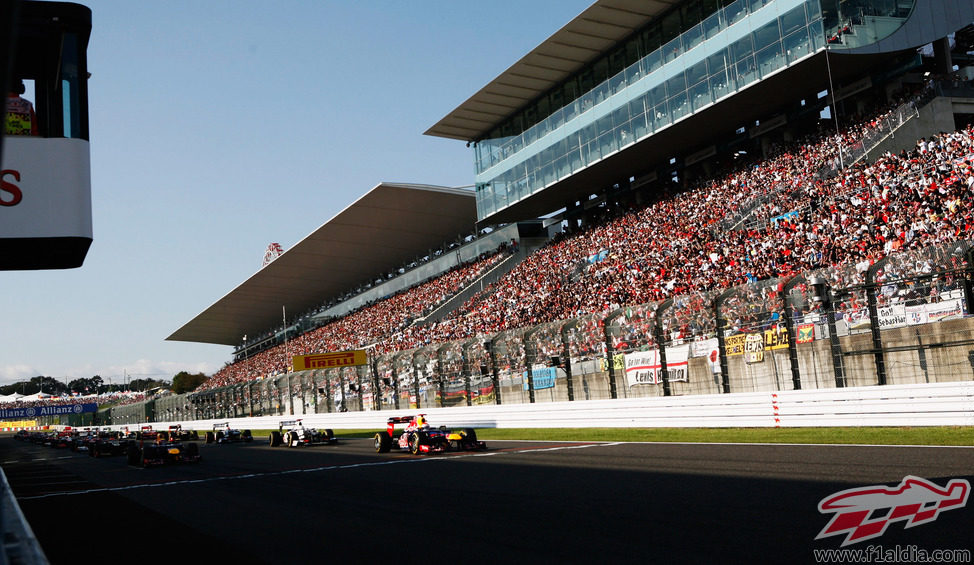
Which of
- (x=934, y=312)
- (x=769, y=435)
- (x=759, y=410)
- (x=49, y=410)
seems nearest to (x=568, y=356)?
(x=759, y=410)

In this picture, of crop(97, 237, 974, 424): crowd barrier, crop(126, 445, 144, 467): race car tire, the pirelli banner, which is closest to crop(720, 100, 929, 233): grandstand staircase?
crop(97, 237, 974, 424): crowd barrier

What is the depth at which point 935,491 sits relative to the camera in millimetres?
7504

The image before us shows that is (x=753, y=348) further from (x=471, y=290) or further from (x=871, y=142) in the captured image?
(x=471, y=290)

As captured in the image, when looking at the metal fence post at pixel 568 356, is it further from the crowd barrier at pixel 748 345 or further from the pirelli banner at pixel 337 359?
the pirelli banner at pixel 337 359

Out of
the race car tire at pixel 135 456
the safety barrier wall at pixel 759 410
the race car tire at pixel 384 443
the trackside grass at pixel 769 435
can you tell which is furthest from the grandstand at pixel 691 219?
the race car tire at pixel 135 456

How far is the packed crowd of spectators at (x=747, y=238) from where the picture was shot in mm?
19469

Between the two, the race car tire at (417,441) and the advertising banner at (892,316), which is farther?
the race car tire at (417,441)

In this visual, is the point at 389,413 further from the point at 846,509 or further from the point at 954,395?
the point at 846,509

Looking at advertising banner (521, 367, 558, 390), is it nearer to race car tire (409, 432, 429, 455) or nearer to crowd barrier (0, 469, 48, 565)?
race car tire (409, 432, 429, 455)

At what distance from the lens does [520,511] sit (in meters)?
8.41

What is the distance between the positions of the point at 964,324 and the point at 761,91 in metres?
18.3

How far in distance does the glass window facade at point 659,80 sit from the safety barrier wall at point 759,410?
606 inches

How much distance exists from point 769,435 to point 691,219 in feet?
56.3

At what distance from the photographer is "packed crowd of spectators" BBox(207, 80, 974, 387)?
19469 mm
